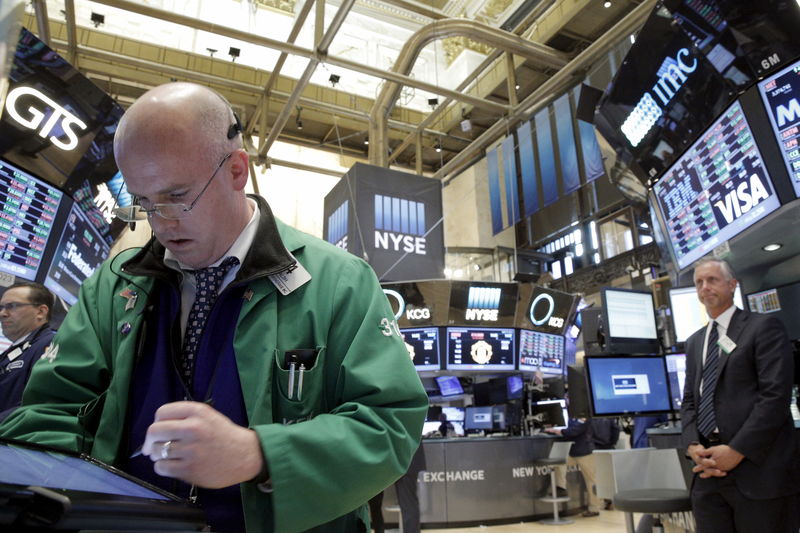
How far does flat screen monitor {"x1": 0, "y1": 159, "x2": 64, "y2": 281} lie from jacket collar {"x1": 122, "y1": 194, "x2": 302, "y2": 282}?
352 centimetres

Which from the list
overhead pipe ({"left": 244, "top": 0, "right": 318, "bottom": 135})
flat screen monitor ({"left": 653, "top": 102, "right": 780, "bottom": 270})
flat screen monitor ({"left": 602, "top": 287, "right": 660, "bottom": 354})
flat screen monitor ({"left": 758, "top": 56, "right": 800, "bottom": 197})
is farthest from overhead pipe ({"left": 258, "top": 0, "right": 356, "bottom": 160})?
flat screen monitor ({"left": 758, "top": 56, "right": 800, "bottom": 197})

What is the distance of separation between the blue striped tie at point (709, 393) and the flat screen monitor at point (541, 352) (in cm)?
605

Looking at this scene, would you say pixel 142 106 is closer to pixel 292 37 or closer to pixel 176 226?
pixel 176 226

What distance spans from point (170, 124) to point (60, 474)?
0.65 meters

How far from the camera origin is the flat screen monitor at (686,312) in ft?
16.7

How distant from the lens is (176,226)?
112 centimetres

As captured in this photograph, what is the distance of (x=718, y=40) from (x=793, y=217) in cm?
122

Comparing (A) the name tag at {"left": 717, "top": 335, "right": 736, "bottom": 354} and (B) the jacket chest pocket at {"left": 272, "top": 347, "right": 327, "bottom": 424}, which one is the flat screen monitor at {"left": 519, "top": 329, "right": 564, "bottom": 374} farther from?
(B) the jacket chest pocket at {"left": 272, "top": 347, "right": 327, "bottom": 424}

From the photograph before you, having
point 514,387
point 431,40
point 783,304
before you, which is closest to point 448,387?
point 514,387

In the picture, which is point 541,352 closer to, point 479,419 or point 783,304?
point 479,419

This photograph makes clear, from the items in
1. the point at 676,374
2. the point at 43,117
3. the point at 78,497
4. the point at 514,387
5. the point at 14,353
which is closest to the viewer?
the point at 78,497

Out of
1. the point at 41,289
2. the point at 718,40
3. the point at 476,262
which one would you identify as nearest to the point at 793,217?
the point at 718,40

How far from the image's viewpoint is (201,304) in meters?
1.19

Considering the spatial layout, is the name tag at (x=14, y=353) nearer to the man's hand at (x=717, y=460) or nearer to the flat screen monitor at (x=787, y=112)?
the man's hand at (x=717, y=460)
